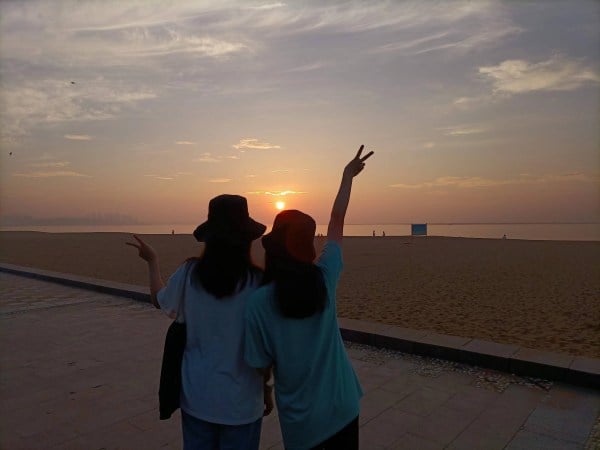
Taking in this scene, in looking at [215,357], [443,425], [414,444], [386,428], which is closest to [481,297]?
[443,425]

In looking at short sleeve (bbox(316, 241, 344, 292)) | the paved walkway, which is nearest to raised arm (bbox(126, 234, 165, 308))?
short sleeve (bbox(316, 241, 344, 292))

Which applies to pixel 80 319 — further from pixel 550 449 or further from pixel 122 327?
pixel 550 449

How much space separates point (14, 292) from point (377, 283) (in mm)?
9188

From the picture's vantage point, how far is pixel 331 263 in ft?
6.49

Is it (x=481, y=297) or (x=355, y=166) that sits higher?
(x=355, y=166)

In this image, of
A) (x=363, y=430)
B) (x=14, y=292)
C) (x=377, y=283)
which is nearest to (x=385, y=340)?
(x=363, y=430)

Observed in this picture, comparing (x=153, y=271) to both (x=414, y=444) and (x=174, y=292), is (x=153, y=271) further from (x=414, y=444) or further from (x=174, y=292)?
(x=414, y=444)

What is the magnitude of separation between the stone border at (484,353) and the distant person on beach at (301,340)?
373 centimetres

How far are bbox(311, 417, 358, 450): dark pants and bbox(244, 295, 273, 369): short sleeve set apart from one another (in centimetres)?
43

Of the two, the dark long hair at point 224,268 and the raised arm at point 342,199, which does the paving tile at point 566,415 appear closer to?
the raised arm at point 342,199

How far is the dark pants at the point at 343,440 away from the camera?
1921 millimetres

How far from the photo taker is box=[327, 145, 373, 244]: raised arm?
214cm

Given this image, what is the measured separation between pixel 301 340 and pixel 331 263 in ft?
Result: 1.19

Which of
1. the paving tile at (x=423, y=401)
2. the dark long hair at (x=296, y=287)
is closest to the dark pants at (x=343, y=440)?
the dark long hair at (x=296, y=287)
